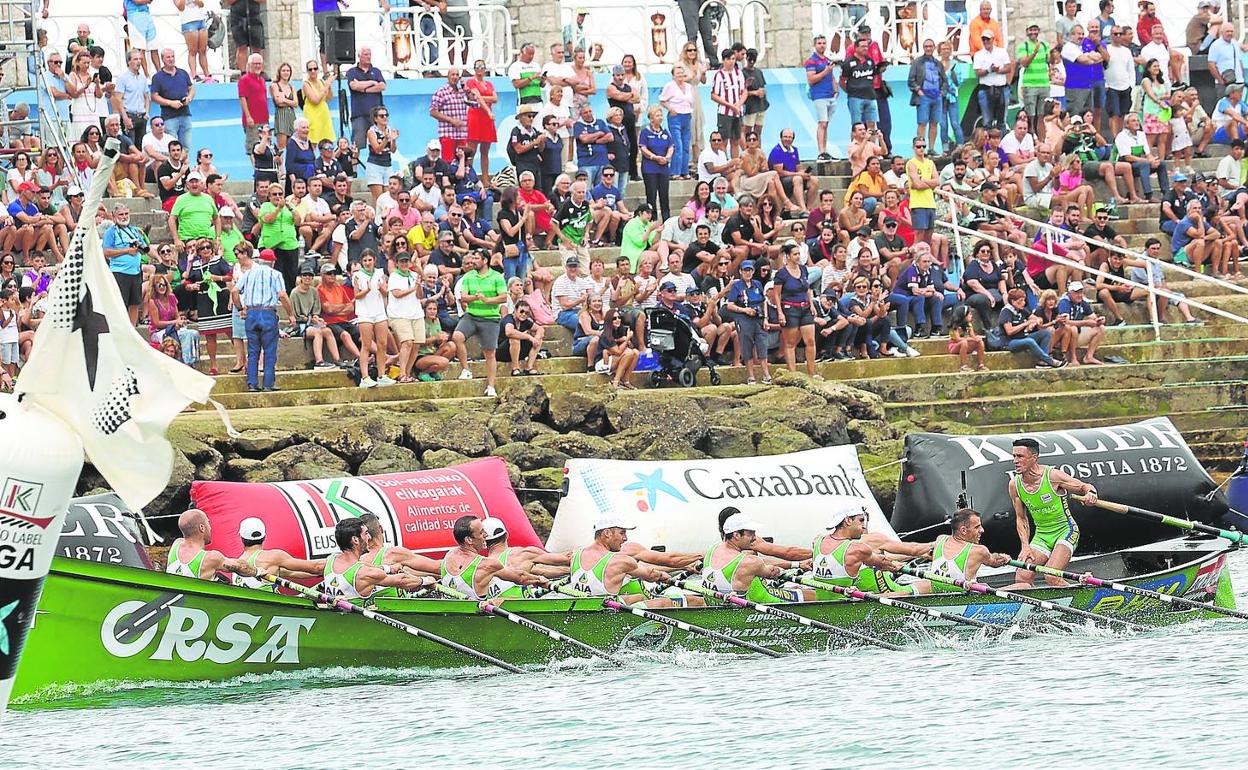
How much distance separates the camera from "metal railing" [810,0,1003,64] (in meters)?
29.4

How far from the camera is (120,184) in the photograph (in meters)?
23.4

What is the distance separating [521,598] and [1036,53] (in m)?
15.6

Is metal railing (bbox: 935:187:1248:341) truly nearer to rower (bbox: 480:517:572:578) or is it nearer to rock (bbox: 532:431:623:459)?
rock (bbox: 532:431:623:459)

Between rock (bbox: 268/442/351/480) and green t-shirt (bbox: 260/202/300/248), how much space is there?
283cm

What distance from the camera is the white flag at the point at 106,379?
7688 millimetres

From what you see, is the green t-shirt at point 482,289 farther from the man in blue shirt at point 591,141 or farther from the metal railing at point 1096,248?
the metal railing at point 1096,248

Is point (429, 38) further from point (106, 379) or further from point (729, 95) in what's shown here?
point (106, 379)

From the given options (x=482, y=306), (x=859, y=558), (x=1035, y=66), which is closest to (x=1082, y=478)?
(x=859, y=558)

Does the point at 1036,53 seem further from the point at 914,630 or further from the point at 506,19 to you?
the point at 914,630

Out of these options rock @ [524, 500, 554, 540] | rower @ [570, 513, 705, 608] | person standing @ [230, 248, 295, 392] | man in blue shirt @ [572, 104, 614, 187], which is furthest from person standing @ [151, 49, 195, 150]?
rower @ [570, 513, 705, 608]

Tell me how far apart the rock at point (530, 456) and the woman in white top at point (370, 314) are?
1616 millimetres

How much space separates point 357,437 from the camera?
20672mm

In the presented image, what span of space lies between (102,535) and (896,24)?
16.4 meters

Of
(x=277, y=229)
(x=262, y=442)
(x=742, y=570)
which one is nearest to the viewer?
(x=742, y=570)
